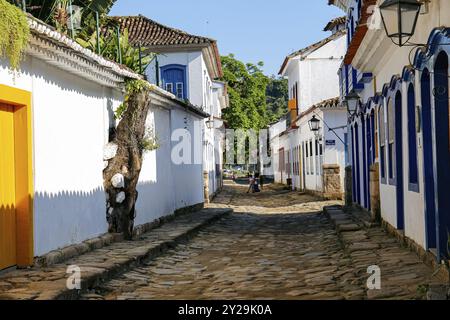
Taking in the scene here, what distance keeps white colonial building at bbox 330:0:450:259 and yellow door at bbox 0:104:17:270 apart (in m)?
4.80

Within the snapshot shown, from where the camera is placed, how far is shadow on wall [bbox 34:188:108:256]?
30.0 ft

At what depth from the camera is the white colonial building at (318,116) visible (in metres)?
26.7

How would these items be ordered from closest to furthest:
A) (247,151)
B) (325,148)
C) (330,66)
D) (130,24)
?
(325,148) → (130,24) → (330,66) → (247,151)

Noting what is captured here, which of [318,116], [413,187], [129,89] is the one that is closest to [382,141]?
[413,187]

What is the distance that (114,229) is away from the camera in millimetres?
12531

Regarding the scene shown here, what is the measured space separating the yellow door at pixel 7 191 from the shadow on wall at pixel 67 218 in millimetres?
418

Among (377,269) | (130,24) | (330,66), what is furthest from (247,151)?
(377,269)

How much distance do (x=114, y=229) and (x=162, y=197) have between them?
4351mm

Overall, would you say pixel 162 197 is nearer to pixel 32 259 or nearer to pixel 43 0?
pixel 43 0

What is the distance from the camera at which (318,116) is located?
2716 cm

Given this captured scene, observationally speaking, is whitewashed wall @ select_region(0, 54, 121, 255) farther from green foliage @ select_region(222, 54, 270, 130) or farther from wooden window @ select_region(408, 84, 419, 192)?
green foliage @ select_region(222, 54, 270, 130)

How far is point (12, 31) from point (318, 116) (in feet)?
67.6

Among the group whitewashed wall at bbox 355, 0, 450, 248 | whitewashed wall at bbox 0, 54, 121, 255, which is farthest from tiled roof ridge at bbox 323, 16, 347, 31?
whitewashed wall at bbox 0, 54, 121, 255

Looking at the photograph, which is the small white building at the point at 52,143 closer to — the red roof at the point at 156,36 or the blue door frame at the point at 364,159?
the blue door frame at the point at 364,159
